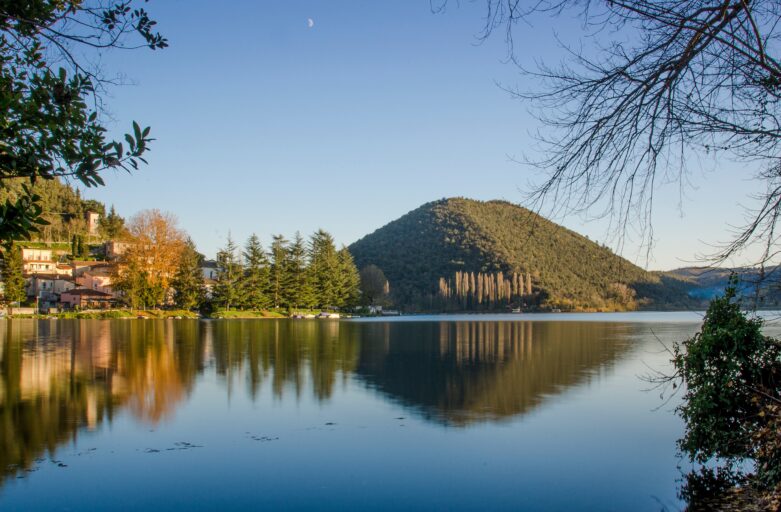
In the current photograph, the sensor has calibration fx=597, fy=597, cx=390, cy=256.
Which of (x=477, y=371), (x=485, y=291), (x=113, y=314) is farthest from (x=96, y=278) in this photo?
(x=477, y=371)

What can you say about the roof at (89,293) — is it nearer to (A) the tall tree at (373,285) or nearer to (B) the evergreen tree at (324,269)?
(B) the evergreen tree at (324,269)

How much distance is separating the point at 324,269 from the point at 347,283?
3.76 meters

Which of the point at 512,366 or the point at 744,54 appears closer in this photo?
the point at 744,54

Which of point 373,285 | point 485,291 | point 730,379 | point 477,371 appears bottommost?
point 477,371

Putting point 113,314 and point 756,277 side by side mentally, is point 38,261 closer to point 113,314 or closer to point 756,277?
point 113,314

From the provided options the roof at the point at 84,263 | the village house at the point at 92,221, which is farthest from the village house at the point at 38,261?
the village house at the point at 92,221

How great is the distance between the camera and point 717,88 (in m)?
3.86

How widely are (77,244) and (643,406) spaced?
81808 mm

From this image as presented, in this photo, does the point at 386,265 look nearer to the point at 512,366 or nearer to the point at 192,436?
the point at 512,366

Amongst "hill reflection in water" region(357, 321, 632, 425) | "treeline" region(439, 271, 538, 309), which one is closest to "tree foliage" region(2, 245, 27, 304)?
"hill reflection in water" region(357, 321, 632, 425)

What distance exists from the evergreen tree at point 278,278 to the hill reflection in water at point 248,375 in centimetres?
3549

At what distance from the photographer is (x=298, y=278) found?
61031mm

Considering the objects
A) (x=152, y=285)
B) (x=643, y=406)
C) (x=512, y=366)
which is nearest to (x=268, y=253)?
(x=152, y=285)

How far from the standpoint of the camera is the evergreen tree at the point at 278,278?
59969 millimetres
